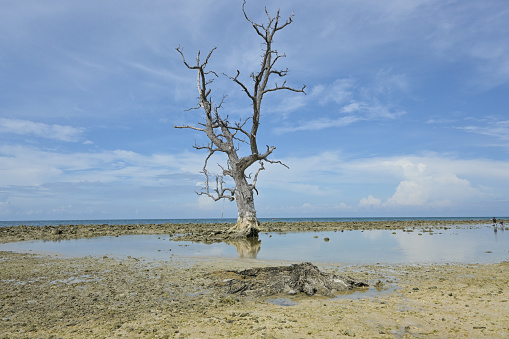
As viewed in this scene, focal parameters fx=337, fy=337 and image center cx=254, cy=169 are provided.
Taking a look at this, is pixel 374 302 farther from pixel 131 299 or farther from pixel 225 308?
pixel 131 299

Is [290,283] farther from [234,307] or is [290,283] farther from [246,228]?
[246,228]

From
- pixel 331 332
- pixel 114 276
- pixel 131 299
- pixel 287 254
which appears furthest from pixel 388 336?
pixel 287 254

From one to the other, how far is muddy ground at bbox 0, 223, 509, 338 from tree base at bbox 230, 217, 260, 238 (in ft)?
40.7

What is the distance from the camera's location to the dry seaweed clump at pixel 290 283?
23.2 feet

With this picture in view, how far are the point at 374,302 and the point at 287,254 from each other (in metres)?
7.74

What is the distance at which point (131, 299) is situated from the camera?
663cm

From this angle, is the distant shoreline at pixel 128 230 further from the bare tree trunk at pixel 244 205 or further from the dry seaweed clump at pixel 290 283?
the dry seaweed clump at pixel 290 283

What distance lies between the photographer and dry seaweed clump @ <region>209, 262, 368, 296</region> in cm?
708

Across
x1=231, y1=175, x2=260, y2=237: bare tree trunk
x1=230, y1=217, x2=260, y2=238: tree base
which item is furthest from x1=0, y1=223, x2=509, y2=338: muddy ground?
x1=231, y1=175, x2=260, y2=237: bare tree trunk

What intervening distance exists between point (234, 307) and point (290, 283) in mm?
1703

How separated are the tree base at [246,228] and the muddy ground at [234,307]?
12.4 metres

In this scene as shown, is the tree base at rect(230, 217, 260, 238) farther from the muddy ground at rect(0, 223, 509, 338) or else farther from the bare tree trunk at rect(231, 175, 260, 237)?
the muddy ground at rect(0, 223, 509, 338)

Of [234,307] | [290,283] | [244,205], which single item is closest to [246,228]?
[244,205]

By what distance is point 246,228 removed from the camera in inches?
872
